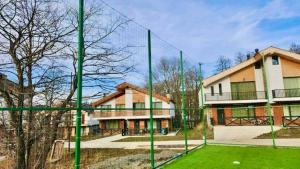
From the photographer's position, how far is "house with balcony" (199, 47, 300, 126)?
20656 mm

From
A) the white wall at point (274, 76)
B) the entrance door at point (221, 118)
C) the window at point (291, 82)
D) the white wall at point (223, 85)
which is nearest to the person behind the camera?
the window at point (291, 82)

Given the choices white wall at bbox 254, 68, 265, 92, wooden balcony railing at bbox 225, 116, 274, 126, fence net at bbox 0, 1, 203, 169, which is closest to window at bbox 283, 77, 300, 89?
white wall at bbox 254, 68, 265, 92

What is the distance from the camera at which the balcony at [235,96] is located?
22.0 metres

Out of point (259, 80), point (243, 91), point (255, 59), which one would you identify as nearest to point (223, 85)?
point (243, 91)

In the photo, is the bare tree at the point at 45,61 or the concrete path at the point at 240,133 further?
the concrete path at the point at 240,133

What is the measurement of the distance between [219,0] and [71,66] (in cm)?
521

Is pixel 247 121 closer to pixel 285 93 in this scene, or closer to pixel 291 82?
pixel 285 93

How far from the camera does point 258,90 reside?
73.1 ft

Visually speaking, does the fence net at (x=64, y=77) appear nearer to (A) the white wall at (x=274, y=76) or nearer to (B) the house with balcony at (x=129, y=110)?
(B) the house with balcony at (x=129, y=110)

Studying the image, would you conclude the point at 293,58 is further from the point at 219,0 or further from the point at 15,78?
the point at 15,78

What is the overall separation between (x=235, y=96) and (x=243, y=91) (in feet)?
3.03

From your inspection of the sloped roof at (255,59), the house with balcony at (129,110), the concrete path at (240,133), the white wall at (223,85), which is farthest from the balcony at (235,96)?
the house with balcony at (129,110)

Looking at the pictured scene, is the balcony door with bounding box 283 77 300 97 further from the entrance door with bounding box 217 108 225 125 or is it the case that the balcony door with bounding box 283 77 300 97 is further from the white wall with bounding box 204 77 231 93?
the entrance door with bounding box 217 108 225 125

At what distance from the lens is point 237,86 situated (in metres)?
23.0
